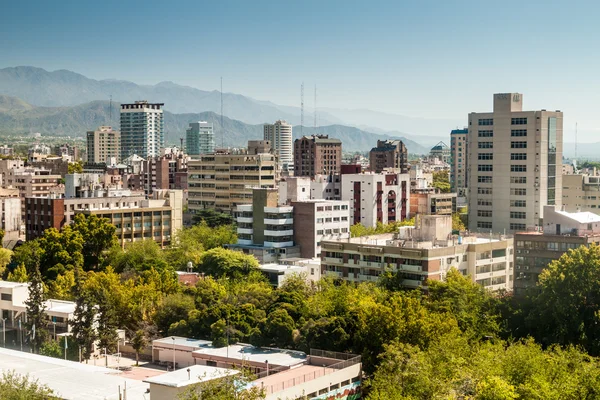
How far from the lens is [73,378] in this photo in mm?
30844

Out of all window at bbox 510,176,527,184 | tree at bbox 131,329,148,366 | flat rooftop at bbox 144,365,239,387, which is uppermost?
window at bbox 510,176,527,184

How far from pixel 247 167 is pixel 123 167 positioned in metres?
57.9

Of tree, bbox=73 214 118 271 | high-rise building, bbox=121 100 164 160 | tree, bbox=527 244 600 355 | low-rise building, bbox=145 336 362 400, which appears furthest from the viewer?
high-rise building, bbox=121 100 164 160

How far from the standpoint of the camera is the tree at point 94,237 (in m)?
56.2

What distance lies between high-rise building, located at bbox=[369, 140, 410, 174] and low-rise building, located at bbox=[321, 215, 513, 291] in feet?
276

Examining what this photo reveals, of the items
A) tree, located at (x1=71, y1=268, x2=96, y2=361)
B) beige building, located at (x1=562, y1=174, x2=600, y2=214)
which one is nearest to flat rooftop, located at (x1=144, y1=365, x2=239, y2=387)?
tree, located at (x1=71, y1=268, x2=96, y2=361)

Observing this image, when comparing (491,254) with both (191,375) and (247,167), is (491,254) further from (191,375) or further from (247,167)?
(247,167)

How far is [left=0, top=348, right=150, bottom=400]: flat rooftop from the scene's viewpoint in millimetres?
28719

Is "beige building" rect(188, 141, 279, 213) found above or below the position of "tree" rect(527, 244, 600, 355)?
above

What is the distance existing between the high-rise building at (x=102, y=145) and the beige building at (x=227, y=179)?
336 ft

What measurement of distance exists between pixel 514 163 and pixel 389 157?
71.4 meters

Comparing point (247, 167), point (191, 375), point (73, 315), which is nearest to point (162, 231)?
point (247, 167)

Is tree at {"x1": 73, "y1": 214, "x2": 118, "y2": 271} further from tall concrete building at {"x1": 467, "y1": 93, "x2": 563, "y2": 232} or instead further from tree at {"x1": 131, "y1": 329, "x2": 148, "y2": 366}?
tall concrete building at {"x1": 467, "y1": 93, "x2": 563, "y2": 232}

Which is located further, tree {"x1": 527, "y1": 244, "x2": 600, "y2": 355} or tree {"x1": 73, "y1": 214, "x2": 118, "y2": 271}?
tree {"x1": 73, "y1": 214, "x2": 118, "y2": 271}
